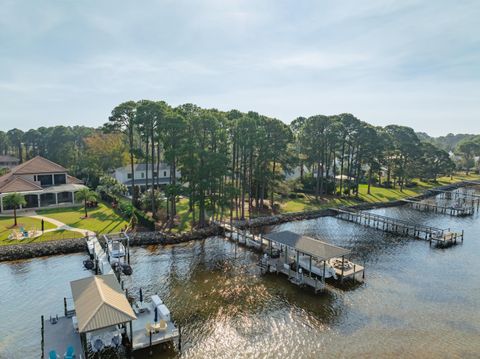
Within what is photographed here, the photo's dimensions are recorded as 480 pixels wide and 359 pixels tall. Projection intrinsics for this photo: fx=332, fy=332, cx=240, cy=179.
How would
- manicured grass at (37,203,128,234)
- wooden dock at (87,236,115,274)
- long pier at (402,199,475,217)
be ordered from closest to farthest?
wooden dock at (87,236,115,274) < manicured grass at (37,203,128,234) < long pier at (402,199,475,217)

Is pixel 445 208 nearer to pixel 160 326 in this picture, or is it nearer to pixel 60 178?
pixel 160 326

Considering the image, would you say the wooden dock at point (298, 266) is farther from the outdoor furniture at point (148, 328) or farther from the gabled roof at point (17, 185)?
the gabled roof at point (17, 185)

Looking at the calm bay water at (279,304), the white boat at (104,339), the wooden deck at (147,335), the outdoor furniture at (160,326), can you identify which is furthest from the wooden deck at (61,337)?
the outdoor furniture at (160,326)

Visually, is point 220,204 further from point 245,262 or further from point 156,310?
point 156,310

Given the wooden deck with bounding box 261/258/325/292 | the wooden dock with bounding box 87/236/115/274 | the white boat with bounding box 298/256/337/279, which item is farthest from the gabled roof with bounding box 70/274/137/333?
the white boat with bounding box 298/256/337/279

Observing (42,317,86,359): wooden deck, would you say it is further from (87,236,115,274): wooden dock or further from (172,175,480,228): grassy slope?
(172,175,480,228): grassy slope

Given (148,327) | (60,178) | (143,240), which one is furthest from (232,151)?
(148,327)
